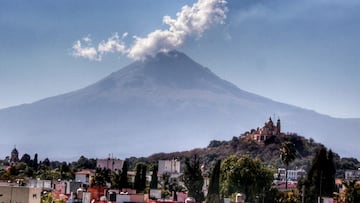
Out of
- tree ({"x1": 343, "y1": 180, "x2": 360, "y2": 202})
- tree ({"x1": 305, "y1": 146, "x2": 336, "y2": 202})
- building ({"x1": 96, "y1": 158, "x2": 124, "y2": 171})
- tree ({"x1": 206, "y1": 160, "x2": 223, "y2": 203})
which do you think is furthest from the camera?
building ({"x1": 96, "y1": 158, "x2": 124, "y2": 171})

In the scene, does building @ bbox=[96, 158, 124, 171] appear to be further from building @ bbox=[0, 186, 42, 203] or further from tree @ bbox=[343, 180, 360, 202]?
building @ bbox=[0, 186, 42, 203]

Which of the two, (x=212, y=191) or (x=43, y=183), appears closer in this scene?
(x=212, y=191)

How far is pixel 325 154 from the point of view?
7312 centimetres

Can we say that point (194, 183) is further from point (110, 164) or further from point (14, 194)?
point (110, 164)

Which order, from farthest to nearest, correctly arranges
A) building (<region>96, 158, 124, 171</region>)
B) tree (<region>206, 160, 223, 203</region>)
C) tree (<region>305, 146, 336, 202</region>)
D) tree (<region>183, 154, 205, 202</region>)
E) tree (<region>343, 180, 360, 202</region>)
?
building (<region>96, 158, 124, 171</region>) → tree (<region>183, 154, 205, 202</region>) → tree (<region>305, 146, 336, 202</region>) → tree (<region>206, 160, 223, 203</region>) → tree (<region>343, 180, 360, 202</region>)

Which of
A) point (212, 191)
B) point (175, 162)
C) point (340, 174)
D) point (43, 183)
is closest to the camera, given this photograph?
point (212, 191)

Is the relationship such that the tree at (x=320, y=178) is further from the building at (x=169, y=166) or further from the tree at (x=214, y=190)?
the building at (x=169, y=166)

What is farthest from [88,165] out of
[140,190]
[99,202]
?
[99,202]

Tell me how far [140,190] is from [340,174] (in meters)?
92.5

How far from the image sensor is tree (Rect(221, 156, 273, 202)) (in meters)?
76.3

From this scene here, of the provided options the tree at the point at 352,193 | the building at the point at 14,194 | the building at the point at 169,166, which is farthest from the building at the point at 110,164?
the building at the point at 14,194

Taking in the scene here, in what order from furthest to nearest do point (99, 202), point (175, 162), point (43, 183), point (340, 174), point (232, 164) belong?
point (175, 162), point (340, 174), point (232, 164), point (43, 183), point (99, 202)

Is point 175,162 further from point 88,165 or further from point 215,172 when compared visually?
point 215,172

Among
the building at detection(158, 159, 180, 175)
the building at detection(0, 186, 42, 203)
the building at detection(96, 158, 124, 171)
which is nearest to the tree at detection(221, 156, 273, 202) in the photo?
the building at detection(0, 186, 42, 203)
